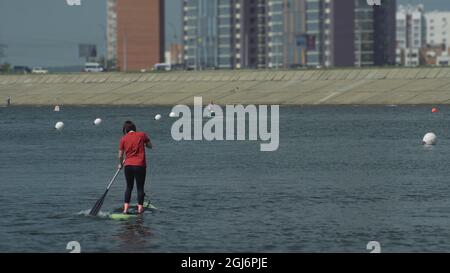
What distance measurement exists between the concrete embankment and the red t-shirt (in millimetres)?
103778

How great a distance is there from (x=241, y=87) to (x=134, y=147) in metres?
125

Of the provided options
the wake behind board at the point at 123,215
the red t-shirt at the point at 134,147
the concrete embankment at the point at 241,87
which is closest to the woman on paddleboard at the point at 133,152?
the red t-shirt at the point at 134,147

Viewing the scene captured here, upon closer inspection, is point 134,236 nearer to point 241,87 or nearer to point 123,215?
point 123,215

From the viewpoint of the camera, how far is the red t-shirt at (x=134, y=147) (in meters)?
29.6

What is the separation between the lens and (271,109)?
131000mm

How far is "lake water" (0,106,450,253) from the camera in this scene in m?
26.8

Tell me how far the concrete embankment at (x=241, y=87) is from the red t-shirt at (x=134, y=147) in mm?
103778

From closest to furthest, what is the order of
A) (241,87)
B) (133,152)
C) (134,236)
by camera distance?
(134,236)
(133,152)
(241,87)

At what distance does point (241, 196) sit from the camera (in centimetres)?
3638

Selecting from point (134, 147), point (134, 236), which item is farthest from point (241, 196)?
point (134, 236)

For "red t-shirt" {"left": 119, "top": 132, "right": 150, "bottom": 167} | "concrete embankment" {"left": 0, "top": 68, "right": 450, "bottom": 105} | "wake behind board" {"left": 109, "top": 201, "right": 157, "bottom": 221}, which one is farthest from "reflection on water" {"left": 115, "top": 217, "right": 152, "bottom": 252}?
"concrete embankment" {"left": 0, "top": 68, "right": 450, "bottom": 105}

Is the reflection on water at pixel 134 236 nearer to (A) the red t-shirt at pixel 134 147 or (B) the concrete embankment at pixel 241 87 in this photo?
(A) the red t-shirt at pixel 134 147

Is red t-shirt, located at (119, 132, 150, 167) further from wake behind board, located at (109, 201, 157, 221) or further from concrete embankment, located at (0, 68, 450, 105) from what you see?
concrete embankment, located at (0, 68, 450, 105)
